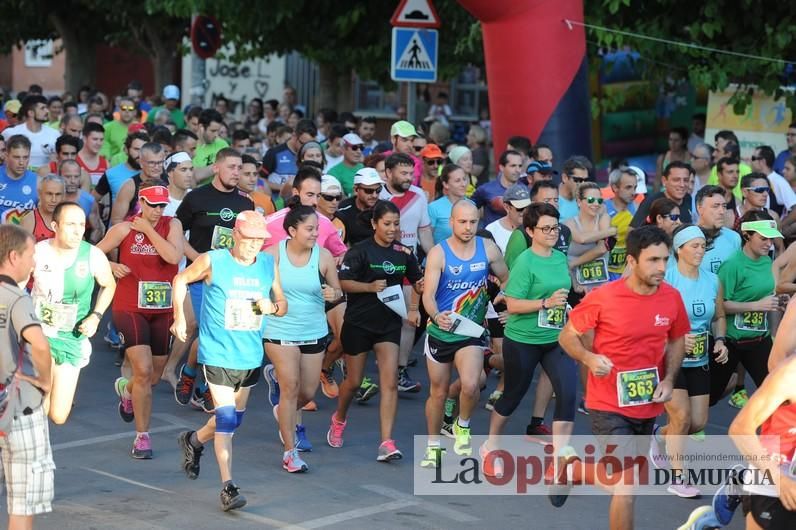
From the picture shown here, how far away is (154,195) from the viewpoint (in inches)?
356

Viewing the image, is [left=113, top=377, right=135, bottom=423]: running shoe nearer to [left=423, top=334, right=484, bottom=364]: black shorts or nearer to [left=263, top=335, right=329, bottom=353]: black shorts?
[left=263, top=335, right=329, bottom=353]: black shorts

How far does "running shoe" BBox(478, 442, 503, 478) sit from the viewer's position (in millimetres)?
8672

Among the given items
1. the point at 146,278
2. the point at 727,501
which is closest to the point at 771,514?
the point at 727,501

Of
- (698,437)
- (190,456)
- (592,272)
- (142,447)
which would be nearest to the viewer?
(190,456)

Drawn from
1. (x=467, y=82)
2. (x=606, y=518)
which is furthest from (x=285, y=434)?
(x=467, y=82)

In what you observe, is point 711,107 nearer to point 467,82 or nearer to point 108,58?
point 467,82

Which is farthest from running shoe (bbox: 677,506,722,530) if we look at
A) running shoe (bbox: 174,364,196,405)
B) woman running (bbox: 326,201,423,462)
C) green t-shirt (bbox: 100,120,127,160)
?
green t-shirt (bbox: 100,120,127,160)

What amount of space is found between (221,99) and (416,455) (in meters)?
15.2

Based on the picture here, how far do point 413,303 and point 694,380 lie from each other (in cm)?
209

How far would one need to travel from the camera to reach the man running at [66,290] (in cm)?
832

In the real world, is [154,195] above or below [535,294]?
above

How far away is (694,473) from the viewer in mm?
8578

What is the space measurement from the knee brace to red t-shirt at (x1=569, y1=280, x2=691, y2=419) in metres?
2.03

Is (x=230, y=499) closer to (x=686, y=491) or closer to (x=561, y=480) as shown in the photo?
(x=561, y=480)
